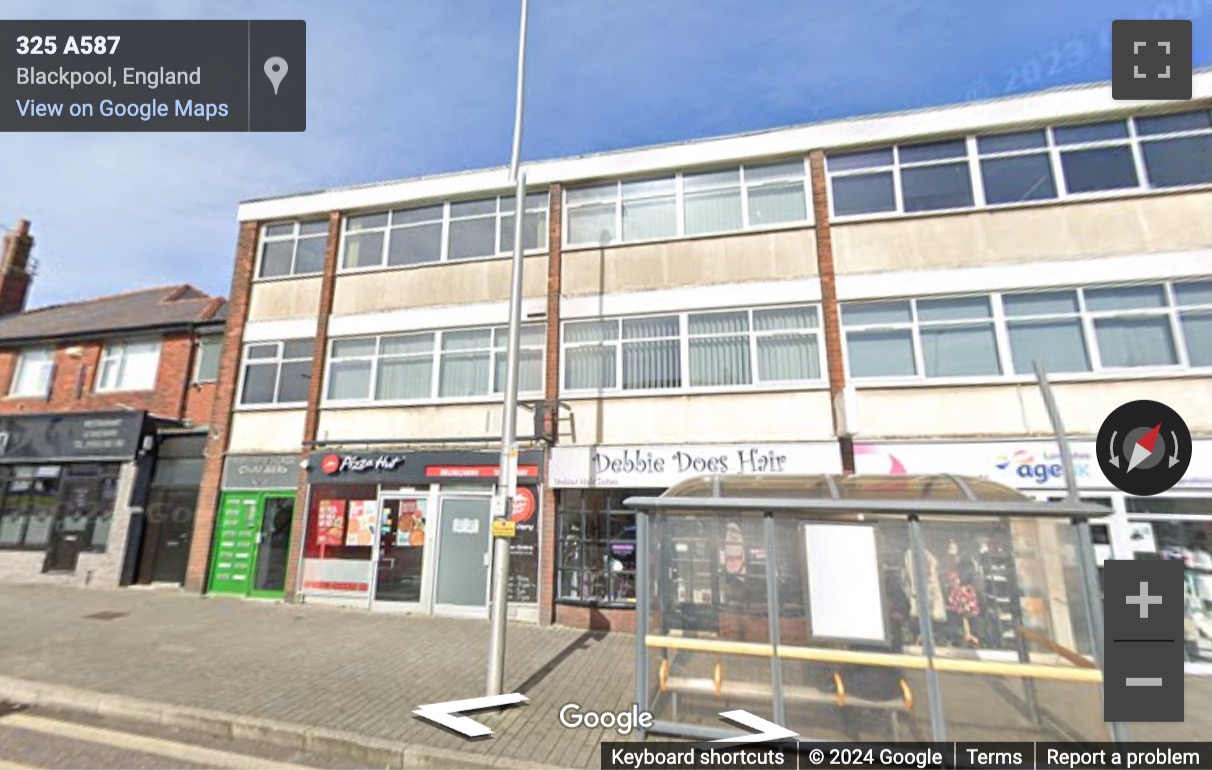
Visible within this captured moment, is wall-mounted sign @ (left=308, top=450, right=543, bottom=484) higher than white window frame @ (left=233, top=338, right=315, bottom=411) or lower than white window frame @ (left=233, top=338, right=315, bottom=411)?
lower

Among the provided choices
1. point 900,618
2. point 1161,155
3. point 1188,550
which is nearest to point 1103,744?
point 900,618

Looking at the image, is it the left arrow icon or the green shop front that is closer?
the left arrow icon

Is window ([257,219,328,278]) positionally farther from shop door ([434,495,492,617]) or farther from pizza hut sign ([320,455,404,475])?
shop door ([434,495,492,617])

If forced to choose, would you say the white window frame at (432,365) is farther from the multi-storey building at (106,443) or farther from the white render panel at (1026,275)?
the white render panel at (1026,275)

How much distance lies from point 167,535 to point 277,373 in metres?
4.64

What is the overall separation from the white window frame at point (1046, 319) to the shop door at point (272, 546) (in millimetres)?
11863

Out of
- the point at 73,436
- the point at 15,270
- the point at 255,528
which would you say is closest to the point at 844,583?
the point at 255,528

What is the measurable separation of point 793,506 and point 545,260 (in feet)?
27.1

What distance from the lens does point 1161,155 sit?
942 centimetres

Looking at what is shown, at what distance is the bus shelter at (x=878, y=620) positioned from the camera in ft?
15.6

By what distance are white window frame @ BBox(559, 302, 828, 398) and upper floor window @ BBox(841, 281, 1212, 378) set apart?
56cm

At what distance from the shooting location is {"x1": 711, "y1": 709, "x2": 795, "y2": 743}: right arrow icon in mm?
4777

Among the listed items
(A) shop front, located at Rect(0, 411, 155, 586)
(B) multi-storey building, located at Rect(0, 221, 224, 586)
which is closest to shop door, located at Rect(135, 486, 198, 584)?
(B) multi-storey building, located at Rect(0, 221, 224, 586)

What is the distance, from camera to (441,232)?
12.7 m
